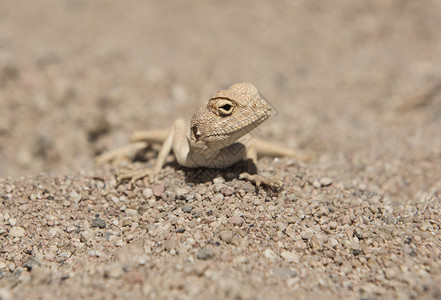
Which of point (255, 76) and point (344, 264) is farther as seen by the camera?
point (255, 76)

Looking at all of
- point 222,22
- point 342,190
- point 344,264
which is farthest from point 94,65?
point 344,264

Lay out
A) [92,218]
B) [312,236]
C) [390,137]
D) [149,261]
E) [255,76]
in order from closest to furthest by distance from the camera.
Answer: [149,261], [312,236], [92,218], [390,137], [255,76]

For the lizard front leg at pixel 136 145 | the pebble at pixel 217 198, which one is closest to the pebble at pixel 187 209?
the pebble at pixel 217 198

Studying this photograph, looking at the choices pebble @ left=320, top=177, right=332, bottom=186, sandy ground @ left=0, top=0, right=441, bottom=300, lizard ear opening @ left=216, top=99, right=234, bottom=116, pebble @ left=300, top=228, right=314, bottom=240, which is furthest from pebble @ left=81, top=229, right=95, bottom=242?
pebble @ left=320, top=177, right=332, bottom=186

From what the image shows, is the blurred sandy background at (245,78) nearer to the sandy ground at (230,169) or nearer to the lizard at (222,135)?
the sandy ground at (230,169)

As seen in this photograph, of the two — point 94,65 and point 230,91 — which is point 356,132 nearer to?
point 230,91

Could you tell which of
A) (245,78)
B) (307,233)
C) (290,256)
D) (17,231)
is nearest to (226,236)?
(290,256)

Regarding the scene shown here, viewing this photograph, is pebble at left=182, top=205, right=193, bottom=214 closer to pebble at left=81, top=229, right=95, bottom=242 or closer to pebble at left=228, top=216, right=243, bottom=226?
pebble at left=228, top=216, right=243, bottom=226
